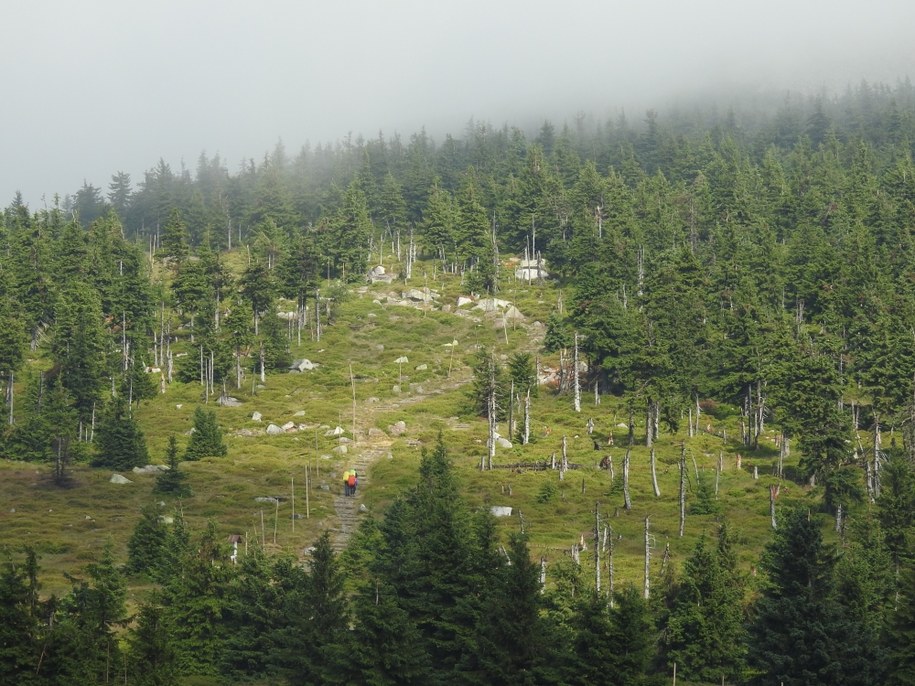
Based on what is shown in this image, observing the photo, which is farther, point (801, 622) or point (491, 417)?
point (491, 417)

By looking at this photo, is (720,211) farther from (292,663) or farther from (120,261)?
(292,663)

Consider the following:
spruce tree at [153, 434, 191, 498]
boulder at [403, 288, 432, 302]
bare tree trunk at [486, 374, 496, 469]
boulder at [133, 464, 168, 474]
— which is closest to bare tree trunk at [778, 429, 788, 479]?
bare tree trunk at [486, 374, 496, 469]

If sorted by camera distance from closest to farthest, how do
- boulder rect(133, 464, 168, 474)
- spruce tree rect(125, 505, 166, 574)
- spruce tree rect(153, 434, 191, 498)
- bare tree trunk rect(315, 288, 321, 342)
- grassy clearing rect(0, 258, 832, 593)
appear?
spruce tree rect(125, 505, 166, 574)
grassy clearing rect(0, 258, 832, 593)
spruce tree rect(153, 434, 191, 498)
boulder rect(133, 464, 168, 474)
bare tree trunk rect(315, 288, 321, 342)

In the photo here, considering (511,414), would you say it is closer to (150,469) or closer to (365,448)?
(365,448)

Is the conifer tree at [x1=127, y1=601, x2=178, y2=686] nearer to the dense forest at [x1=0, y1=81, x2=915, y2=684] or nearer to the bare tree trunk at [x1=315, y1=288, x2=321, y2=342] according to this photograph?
the dense forest at [x1=0, y1=81, x2=915, y2=684]

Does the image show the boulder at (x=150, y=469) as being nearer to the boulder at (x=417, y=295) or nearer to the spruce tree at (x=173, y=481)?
the spruce tree at (x=173, y=481)

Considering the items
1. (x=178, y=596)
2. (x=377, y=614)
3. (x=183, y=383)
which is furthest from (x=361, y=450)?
(x=377, y=614)

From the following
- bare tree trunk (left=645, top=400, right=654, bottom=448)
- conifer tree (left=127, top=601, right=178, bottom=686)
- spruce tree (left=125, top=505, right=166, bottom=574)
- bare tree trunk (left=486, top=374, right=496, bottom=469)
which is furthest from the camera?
bare tree trunk (left=486, top=374, right=496, bottom=469)

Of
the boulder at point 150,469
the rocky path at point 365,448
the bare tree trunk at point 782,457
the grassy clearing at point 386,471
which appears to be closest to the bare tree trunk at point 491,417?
the grassy clearing at point 386,471

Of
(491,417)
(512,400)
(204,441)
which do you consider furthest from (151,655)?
(512,400)
